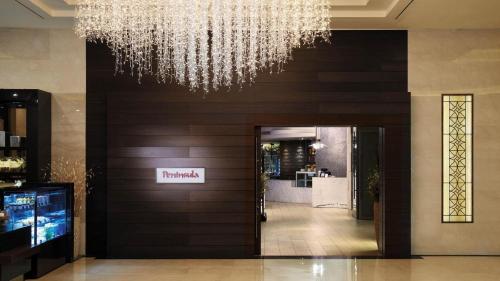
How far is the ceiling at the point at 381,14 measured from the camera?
24.9 ft

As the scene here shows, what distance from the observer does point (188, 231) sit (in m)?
8.73

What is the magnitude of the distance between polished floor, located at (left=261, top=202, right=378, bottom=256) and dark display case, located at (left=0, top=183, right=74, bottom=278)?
3240mm

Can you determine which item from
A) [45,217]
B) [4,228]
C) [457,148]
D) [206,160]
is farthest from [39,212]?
[457,148]

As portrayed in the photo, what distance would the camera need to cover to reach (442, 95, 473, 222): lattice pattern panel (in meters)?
8.92

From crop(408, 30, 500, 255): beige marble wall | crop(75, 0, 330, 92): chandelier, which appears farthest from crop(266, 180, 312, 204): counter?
crop(75, 0, 330, 92): chandelier

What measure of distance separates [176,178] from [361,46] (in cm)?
376

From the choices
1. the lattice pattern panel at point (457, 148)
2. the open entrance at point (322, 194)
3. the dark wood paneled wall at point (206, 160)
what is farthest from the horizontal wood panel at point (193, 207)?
the lattice pattern panel at point (457, 148)

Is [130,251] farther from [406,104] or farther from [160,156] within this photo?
[406,104]

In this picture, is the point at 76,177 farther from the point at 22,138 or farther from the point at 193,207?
the point at 193,207

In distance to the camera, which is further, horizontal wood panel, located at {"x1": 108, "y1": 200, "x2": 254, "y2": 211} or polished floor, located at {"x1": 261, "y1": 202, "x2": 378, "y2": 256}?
polished floor, located at {"x1": 261, "y1": 202, "x2": 378, "y2": 256}

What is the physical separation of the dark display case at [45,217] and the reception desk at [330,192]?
1030cm

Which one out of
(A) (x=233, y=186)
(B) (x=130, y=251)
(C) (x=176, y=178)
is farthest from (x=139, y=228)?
(A) (x=233, y=186)

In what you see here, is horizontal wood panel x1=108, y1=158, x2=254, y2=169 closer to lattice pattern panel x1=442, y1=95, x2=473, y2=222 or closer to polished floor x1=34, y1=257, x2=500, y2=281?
polished floor x1=34, y1=257, x2=500, y2=281

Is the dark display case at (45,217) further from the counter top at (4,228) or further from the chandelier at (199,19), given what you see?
the chandelier at (199,19)
